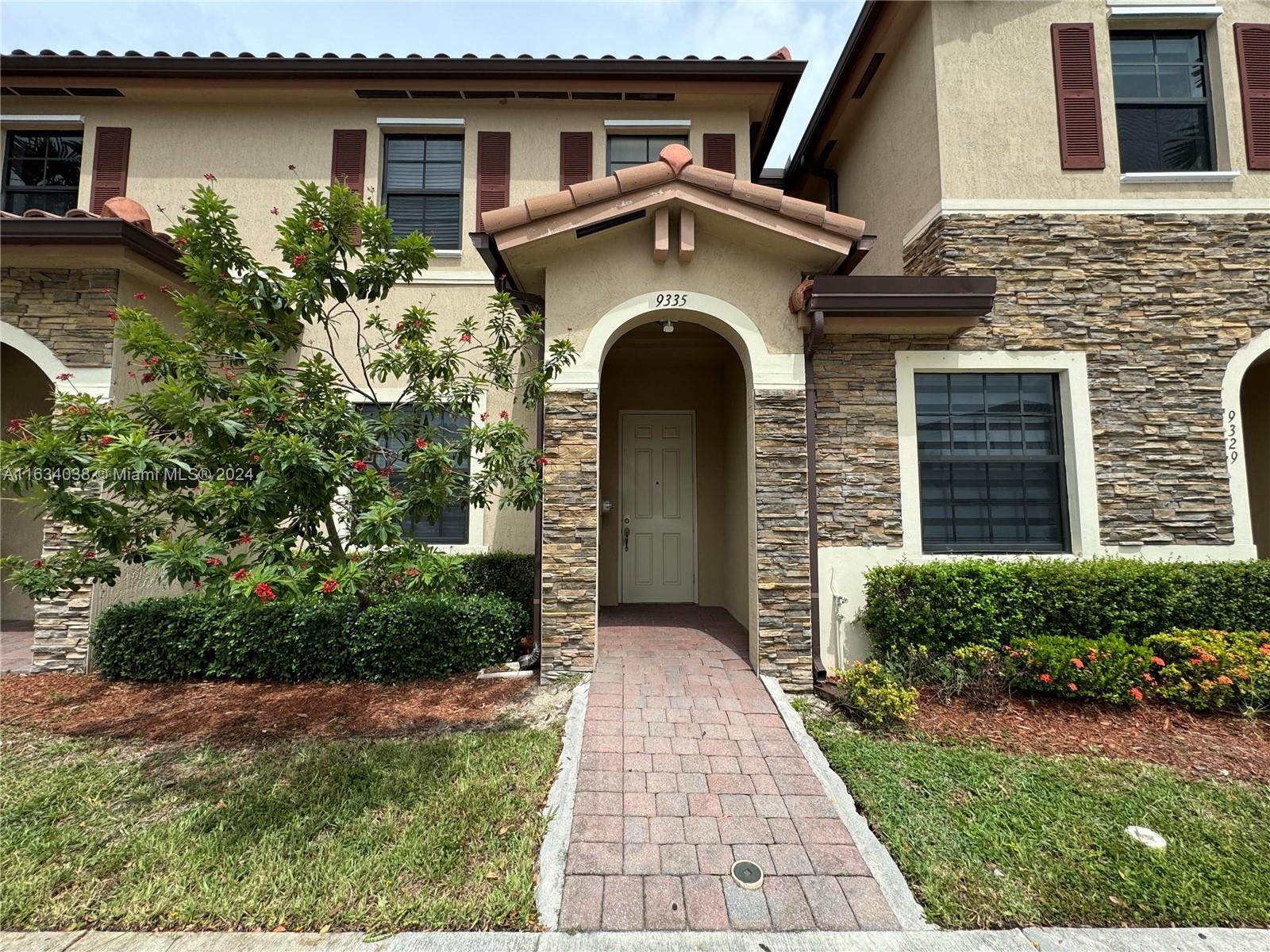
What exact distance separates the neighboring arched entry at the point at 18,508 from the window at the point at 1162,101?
545 inches

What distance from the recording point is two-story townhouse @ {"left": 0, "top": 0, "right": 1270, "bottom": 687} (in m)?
5.09

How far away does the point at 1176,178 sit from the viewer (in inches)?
230

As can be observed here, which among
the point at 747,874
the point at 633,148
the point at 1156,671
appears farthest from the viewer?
the point at 633,148

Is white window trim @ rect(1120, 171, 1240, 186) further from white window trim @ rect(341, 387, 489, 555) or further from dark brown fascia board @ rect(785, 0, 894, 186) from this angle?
white window trim @ rect(341, 387, 489, 555)

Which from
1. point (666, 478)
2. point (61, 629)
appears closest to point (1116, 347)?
point (666, 478)

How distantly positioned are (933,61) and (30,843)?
10.2 m

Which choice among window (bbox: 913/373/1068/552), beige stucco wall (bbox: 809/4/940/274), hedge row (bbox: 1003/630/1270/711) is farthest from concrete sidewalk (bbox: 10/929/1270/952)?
beige stucco wall (bbox: 809/4/940/274)

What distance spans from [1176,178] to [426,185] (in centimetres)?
925

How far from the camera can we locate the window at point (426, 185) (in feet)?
24.6

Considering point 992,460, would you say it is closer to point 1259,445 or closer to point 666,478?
point 666,478

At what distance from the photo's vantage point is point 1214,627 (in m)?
4.92

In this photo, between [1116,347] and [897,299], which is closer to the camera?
[897,299]

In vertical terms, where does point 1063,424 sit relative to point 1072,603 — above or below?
above

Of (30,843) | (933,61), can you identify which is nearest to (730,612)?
(30,843)
